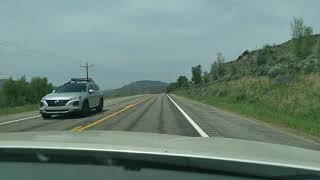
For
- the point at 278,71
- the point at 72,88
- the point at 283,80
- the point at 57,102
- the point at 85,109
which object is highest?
the point at 278,71

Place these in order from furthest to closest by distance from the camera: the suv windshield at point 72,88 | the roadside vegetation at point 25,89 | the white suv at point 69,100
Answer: the roadside vegetation at point 25,89
the suv windshield at point 72,88
the white suv at point 69,100

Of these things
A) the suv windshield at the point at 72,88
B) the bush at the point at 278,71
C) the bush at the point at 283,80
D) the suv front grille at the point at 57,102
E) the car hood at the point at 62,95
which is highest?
the bush at the point at 278,71

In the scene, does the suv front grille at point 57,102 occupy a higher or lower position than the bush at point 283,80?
lower

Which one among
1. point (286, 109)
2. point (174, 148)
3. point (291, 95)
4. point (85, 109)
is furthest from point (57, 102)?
point (174, 148)

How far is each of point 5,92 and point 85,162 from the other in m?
114

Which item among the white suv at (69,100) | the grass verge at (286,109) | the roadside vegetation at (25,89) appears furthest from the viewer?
the roadside vegetation at (25,89)

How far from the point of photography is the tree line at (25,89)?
371ft

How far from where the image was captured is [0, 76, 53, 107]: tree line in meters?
113

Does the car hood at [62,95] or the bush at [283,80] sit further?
the bush at [283,80]

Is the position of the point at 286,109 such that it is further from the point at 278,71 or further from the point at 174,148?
the point at 174,148

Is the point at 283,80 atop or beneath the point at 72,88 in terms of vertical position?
atop

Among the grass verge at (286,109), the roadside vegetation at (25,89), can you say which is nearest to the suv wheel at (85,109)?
the grass verge at (286,109)

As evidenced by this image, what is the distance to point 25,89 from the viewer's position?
118625 mm

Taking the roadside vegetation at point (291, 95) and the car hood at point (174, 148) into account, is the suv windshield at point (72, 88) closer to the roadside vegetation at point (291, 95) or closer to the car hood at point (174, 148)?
the roadside vegetation at point (291, 95)
